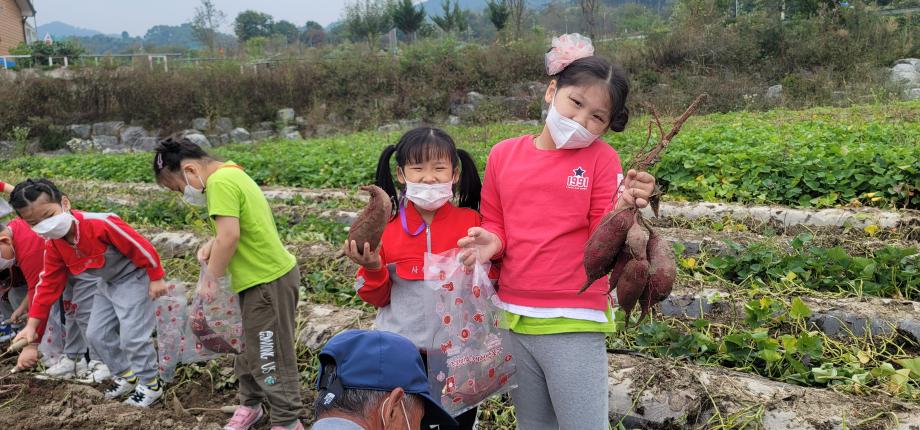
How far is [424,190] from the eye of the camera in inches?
82.7

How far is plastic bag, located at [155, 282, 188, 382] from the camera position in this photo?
3.42 metres

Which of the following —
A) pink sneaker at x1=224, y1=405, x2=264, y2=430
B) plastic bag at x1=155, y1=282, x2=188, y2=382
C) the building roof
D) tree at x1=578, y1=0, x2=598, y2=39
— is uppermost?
the building roof

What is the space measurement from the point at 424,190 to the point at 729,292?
2.34 meters

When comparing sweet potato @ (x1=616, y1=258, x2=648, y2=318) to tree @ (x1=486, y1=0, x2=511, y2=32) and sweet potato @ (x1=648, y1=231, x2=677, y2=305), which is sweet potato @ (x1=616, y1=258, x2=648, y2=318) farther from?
tree @ (x1=486, y1=0, x2=511, y2=32)

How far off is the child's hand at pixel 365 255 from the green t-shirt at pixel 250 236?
1.04 metres

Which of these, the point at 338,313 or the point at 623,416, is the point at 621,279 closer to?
the point at 623,416

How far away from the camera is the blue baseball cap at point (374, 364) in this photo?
4.74 ft

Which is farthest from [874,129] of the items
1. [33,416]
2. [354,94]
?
[354,94]

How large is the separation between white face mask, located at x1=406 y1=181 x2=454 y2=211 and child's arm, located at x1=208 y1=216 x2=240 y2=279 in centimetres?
104

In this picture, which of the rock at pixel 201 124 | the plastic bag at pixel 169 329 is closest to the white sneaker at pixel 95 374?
the plastic bag at pixel 169 329

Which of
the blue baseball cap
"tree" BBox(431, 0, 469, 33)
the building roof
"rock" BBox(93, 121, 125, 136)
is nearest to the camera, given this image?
the blue baseball cap

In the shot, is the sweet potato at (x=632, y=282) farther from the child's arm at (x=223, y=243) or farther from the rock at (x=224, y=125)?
the rock at (x=224, y=125)

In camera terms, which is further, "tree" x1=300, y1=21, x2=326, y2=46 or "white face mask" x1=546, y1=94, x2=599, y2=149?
"tree" x1=300, y1=21, x2=326, y2=46

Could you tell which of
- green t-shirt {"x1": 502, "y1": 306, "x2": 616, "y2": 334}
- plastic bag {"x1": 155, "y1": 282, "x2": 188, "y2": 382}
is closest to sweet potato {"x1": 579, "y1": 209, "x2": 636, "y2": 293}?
green t-shirt {"x1": 502, "y1": 306, "x2": 616, "y2": 334}
